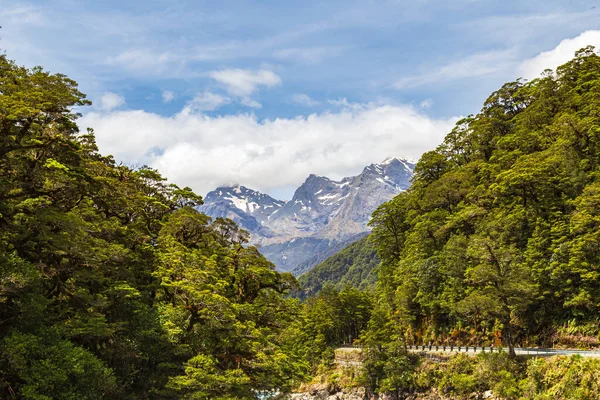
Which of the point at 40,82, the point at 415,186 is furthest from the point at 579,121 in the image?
the point at 40,82

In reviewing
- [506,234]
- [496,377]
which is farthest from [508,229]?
[496,377]

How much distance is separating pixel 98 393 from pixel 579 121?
4472 centimetres

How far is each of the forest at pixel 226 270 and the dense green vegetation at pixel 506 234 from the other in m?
0.19

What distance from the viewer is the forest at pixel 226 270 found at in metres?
18.8

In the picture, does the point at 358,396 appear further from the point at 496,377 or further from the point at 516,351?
the point at 516,351

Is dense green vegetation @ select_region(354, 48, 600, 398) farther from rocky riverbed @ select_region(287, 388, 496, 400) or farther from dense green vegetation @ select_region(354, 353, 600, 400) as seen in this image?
rocky riverbed @ select_region(287, 388, 496, 400)

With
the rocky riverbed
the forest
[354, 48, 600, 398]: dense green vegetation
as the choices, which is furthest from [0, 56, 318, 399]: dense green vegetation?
[354, 48, 600, 398]: dense green vegetation

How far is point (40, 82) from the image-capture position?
22.8 meters

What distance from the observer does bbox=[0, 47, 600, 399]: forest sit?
1878 centimetres

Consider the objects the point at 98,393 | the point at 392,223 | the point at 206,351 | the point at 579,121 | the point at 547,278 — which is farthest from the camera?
the point at 392,223

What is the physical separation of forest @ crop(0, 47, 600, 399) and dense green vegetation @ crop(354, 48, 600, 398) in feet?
0.61

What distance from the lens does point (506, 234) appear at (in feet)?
128

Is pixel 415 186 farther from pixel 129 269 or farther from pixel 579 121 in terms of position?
pixel 129 269

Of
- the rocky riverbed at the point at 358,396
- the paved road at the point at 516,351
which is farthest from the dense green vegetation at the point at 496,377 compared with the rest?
the paved road at the point at 516,351
